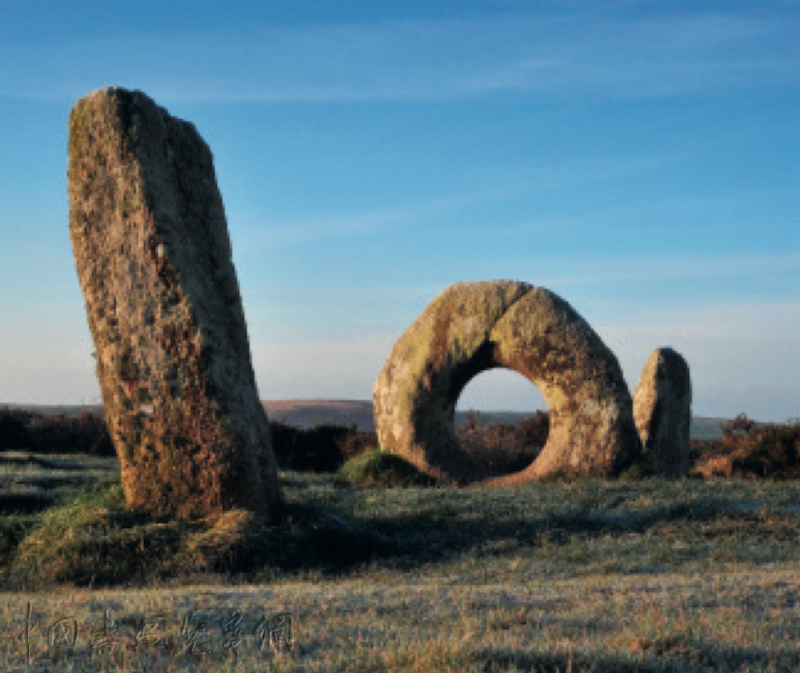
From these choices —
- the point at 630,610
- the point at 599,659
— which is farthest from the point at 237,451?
the point at 599,659

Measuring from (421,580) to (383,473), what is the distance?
687 cm

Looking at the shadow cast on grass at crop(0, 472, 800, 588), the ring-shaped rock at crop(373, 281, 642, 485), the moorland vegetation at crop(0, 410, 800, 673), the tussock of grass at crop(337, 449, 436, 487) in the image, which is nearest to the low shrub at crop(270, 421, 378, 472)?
the moorland vegetation at crop(0, 410, 800, 673)

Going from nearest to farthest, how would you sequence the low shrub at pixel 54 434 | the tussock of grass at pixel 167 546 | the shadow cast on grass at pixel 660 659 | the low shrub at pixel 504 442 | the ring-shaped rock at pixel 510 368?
1. the shadow cast on grass at pixel 660 659
2. the tussock of grass at pixel 167 546
3. the ring-shaped rock at pixel 510 368
4. the low shrub at pixel 504 442
5. the low shrub at pixel 54 434

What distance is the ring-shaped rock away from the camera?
634 inches

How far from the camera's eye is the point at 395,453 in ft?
55.9

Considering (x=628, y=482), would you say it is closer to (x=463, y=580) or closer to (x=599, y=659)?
(x=463, y=580)

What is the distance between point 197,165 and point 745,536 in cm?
682

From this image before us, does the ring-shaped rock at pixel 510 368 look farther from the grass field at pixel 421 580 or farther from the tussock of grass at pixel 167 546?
the tussock of grass at pixel 167 546

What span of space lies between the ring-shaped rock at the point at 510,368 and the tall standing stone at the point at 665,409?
282 centimetres

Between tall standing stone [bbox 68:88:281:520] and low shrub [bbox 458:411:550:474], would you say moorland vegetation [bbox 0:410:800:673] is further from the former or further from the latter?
low shrub [bbox 458:411:550:474]

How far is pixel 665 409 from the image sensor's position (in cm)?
1955

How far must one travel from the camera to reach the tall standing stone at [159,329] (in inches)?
416

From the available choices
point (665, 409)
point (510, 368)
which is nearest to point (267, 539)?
point (510, 368)

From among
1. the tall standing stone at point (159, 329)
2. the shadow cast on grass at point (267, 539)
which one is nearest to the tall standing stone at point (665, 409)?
the shadow cast on grass at point (267, 539)
